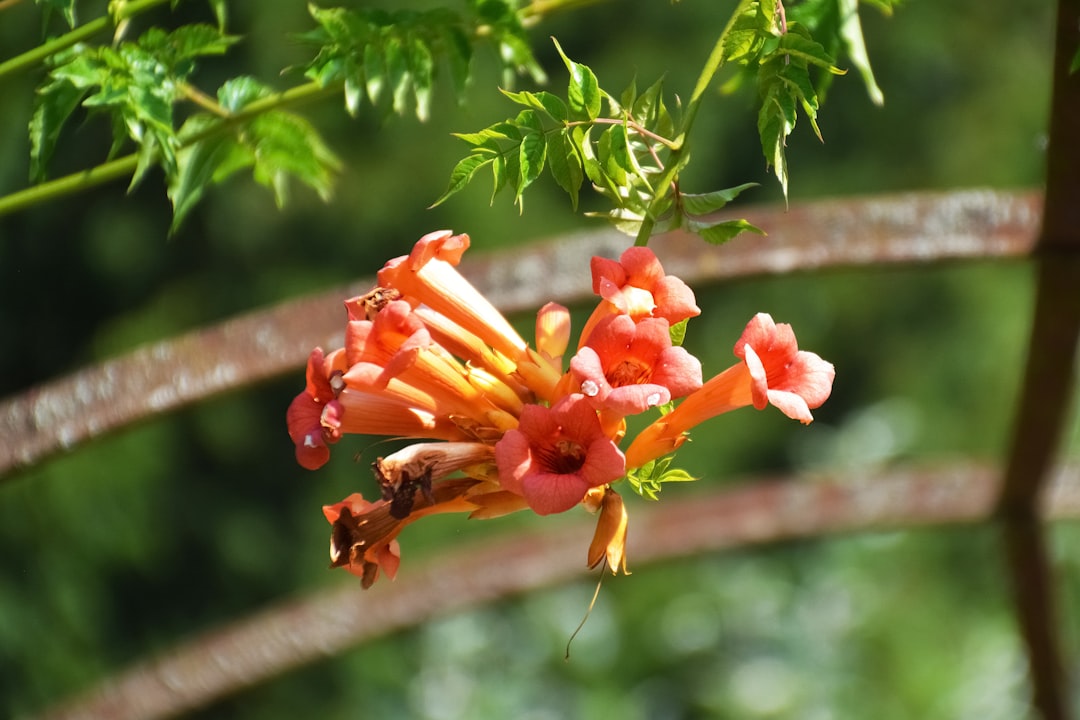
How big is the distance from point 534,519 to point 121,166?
570cm

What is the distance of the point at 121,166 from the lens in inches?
75.4

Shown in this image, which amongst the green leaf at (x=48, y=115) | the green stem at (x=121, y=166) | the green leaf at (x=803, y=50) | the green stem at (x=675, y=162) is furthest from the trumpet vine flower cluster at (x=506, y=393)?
the green leaf at (x=48, y=115)

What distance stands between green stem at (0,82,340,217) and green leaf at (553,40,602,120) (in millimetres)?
528

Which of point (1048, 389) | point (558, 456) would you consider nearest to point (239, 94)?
point (558, 456)

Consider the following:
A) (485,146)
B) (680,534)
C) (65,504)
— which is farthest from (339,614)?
(65,504)

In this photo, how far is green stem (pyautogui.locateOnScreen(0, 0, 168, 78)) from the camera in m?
1.82

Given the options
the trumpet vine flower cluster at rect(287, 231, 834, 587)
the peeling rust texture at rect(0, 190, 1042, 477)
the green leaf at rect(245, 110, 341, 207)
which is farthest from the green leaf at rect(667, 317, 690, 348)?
the peeling rust texture at rect(0, 190, 1042, 477)

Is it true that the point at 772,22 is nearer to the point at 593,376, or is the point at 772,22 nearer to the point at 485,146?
the point at 485,146

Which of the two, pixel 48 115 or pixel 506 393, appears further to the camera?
pixel 48 115

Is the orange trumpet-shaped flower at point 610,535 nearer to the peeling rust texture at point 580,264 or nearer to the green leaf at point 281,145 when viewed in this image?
the green leaf at point 281,145

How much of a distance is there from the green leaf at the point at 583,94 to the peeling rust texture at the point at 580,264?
117 cm

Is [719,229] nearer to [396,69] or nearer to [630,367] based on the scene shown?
[630,367]

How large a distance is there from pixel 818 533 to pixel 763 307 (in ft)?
13.0

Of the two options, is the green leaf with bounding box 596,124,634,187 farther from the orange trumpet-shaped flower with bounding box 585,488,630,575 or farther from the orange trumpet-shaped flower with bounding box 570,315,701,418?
the orange trumpet-shaped flower with bounding box 585,488,630,575
